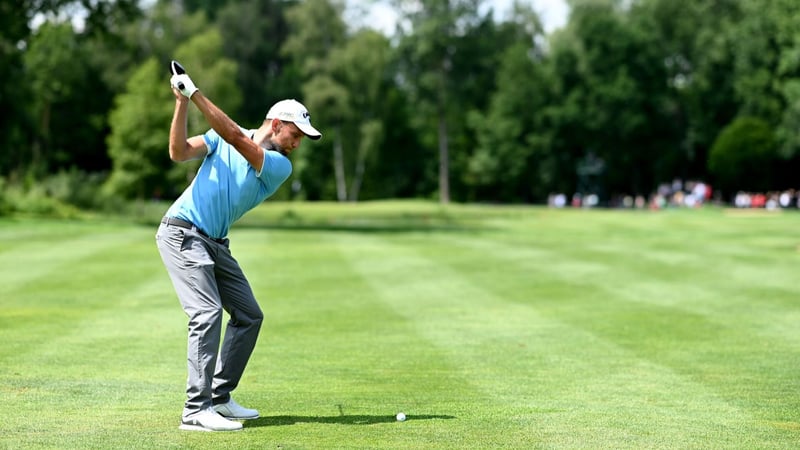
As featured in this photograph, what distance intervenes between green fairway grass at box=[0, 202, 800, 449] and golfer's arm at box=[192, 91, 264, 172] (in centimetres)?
193

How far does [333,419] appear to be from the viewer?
8.20m

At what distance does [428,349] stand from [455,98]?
257 ft

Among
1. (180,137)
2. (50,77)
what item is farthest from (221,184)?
(50,77)

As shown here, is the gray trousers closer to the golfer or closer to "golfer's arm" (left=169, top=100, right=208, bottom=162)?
the golfer

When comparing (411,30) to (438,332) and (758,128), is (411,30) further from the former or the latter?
(438,332)

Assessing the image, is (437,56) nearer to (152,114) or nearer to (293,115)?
(152,114)

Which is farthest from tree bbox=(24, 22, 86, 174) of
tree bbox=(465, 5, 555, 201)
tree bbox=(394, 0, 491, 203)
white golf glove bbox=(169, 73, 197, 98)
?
white golf glove bbox=(169, 73, 197, 98)

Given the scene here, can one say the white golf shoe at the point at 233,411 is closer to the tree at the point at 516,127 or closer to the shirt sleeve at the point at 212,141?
the shirt sleeve at the point at 212,141

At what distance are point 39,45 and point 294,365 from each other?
7522 centimetres

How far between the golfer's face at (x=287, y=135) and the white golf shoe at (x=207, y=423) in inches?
77.8

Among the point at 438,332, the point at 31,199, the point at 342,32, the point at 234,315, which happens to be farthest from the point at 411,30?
the point at 234,315

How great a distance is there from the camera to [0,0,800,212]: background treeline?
7944 cm

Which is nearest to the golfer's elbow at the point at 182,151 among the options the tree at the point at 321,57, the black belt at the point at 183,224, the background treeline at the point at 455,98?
the black belt at the point at 183,224

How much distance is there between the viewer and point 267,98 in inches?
3652
